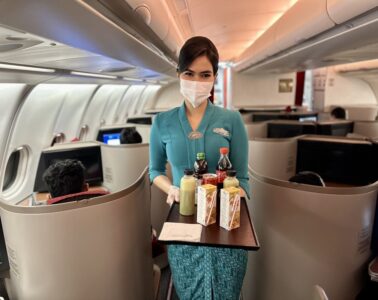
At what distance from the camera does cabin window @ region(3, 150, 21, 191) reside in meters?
3.98

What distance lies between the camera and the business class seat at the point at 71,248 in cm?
131

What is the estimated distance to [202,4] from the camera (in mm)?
2797

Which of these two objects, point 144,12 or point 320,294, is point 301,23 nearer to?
point 144,12

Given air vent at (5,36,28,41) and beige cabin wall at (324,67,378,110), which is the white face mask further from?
beige cabin wall at (324,67,378,110)

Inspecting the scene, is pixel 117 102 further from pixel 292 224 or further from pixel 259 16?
pixel 292 224

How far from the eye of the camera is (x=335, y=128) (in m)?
4.33

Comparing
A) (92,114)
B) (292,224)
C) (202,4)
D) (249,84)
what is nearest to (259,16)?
(202,4)

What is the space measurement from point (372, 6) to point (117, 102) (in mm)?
6907

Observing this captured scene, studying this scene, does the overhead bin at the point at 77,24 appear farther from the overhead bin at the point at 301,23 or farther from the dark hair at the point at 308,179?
the dark hair at the point at 308,179

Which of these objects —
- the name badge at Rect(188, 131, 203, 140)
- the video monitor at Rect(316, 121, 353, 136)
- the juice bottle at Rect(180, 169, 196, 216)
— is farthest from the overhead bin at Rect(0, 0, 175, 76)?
the video monitor at Rect(316, 121, 353, 136)

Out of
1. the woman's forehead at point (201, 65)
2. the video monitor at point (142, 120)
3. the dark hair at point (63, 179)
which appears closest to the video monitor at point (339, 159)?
the woman's forehead at point (201, 65)

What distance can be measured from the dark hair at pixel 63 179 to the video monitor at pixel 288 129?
11.5 feet

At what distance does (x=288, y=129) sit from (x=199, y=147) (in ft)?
11.4

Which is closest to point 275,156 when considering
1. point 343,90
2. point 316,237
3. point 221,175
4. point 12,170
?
point 316,237
